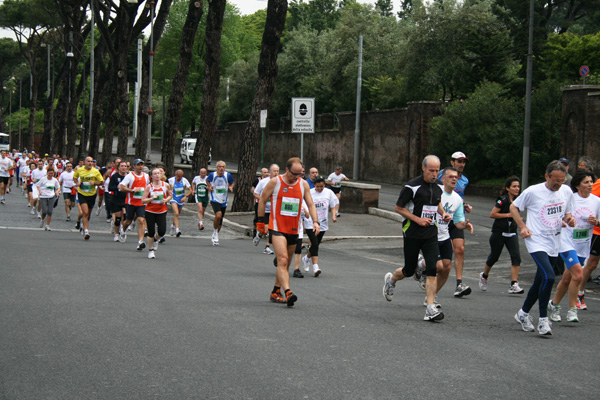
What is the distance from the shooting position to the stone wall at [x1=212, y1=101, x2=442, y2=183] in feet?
139

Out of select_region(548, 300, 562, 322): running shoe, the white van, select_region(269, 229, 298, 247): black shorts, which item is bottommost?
select_region(548, 300, 562, 322): running shoe

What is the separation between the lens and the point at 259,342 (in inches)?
294

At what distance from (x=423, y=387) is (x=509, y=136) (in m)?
30.0

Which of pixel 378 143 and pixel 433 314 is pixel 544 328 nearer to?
pixel 433 314

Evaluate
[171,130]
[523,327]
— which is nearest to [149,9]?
[171,130]

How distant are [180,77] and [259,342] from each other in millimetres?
26161

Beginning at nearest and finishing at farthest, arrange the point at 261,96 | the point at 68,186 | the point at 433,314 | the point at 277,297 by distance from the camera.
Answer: the point at 433,314, the point at 277,297, the point at 261,96, the point at 68,186

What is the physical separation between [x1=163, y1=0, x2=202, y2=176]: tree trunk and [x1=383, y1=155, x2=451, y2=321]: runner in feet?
78.0

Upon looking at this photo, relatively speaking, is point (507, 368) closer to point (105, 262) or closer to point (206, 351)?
point (206, 351)

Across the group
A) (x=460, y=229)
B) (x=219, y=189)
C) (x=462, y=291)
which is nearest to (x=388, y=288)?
(x=462, y=291)

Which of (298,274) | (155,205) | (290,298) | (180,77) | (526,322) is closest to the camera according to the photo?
(526,322)

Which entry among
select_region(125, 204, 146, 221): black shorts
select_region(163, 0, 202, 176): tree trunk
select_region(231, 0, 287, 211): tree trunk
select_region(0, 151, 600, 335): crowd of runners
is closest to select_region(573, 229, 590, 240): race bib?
select_region(0, 151, 600, 335): crowd of runners

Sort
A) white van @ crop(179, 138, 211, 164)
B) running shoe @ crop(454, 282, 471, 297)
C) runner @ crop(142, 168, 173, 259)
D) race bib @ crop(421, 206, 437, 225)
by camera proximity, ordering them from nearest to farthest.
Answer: race bib @ crop(421, 206, 437, 225), running shoe @ crop(454, 282, 471, 297), runner @ crop(142, 168, 173, 259), white van @ crop(179, 138, 211, 164)

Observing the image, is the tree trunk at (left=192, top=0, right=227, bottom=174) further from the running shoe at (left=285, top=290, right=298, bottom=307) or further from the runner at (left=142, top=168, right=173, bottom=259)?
the running shoe at (left=285, top=290, right=298, bottom=307)
